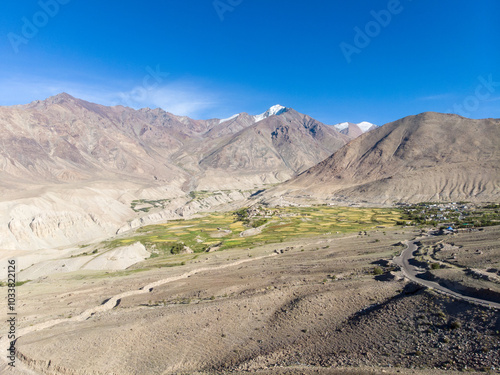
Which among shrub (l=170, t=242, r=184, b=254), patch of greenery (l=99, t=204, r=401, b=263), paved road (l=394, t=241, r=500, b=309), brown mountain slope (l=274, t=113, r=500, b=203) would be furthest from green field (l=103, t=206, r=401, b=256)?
brown mountain slope (l=274, t=113, r=500, b=203)

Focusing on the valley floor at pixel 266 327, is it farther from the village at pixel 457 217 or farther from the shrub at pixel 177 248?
the village at pixel 457 217

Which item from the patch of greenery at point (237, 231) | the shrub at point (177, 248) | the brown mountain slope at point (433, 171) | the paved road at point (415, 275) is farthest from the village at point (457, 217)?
the shrub at point (177, 248)

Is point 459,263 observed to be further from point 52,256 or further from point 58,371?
point 52,256

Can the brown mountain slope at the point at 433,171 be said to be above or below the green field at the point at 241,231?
above

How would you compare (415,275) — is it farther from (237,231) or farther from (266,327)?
(237,231)

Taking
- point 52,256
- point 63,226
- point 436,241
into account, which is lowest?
point 436,241

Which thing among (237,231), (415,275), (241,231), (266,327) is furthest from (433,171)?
(266,327)

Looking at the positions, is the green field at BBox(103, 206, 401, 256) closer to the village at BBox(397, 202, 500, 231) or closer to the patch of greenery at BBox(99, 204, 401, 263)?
the patch of greenery at BBox(99, 204, 401, 263)

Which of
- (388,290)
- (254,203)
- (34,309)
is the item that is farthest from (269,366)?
(254,203)
